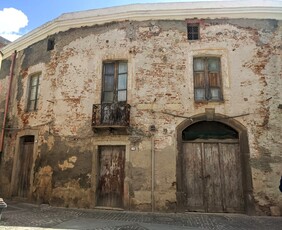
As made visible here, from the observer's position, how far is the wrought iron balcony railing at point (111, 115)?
28.7 feet

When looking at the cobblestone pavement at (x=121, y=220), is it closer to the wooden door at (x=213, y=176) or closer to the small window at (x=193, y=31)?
the wooden door at (x=213, y=176)

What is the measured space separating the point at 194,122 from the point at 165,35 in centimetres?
346

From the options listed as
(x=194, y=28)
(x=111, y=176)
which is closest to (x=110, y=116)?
(x=111, y=176)

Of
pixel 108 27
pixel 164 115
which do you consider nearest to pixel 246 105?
pixel 164 115

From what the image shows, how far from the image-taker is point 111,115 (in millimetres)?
8883

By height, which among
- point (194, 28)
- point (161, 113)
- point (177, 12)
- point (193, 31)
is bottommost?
point (161, 113)

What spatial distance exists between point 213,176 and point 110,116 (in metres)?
4.05

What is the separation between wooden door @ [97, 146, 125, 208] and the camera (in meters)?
8.69

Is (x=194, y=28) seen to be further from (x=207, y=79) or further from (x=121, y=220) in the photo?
(x=121, y=220)

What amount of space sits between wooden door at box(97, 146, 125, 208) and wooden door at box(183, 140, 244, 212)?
2224 mm

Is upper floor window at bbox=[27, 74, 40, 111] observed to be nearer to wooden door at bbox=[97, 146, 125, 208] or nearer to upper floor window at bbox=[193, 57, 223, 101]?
wooden door at bbox=[97, 146, 125, 208]

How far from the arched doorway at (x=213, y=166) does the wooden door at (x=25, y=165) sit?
20.0ft

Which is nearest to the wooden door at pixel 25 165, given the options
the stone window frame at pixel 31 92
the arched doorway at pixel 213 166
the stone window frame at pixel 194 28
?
the stone window frame at pixel 31 92

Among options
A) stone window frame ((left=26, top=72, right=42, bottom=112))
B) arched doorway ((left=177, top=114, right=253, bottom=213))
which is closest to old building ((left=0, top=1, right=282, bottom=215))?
arched doorway ((left=177, top=114, right=253, bottom=213))
